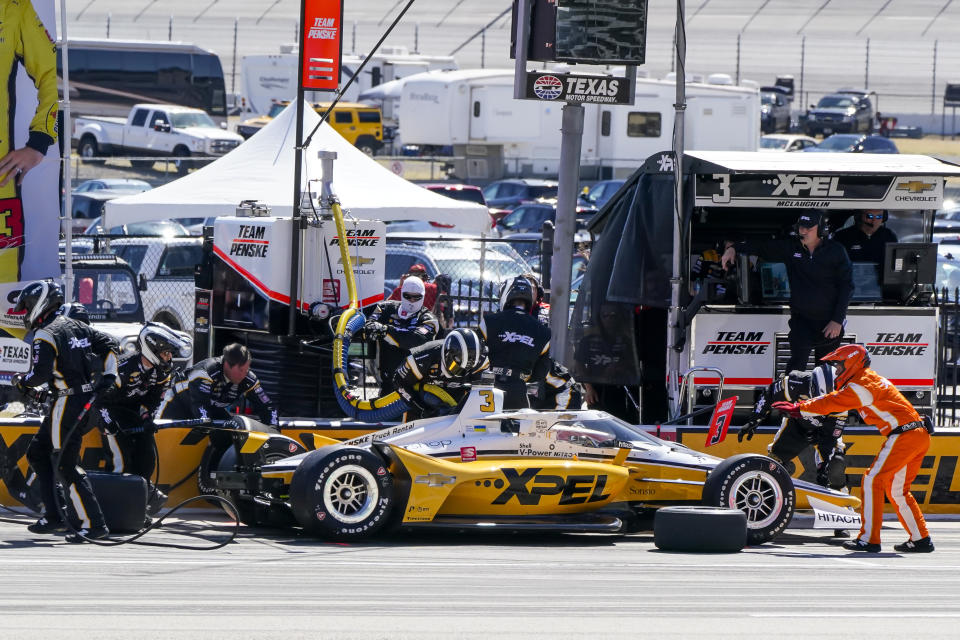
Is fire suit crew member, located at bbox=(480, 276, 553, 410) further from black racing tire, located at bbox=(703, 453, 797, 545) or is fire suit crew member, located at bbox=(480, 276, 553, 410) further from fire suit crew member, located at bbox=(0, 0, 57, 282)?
fire suit crew member, located at bbox=(0, 0, 57, 282)

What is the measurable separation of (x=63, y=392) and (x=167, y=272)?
34.8ft

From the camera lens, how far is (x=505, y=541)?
998cm

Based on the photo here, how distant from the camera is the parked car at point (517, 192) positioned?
36281 mm

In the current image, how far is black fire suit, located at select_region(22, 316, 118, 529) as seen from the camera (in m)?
9.41

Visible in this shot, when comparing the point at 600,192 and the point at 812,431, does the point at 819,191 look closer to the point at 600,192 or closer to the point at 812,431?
the point at 812,431

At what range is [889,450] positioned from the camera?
9922 millimetres

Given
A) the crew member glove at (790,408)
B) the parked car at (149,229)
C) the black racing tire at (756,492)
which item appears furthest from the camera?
the parked car at (149,229)

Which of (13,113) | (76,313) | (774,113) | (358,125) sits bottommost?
(76,313)

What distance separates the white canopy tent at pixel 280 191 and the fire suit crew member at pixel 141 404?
6189 millimetres

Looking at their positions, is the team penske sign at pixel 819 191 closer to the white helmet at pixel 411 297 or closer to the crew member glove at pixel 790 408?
the white helmet at pixel 411 297

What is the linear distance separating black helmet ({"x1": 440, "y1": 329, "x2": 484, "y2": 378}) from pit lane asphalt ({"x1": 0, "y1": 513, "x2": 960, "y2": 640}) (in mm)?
1171

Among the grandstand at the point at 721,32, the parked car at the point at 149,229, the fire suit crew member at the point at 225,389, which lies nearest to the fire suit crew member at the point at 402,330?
the fire suit crew member at the point at 225,389

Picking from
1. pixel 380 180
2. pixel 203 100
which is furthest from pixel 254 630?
pixel 203 100

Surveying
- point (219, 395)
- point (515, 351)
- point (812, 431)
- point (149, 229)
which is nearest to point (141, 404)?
point (219, 395)
